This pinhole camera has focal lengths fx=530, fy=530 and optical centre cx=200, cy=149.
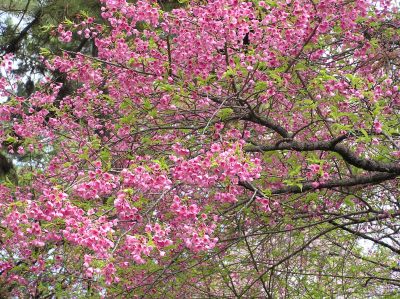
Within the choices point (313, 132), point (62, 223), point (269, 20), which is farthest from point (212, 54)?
point (62, 223)

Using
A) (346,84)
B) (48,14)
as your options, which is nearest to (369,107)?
(346,84)

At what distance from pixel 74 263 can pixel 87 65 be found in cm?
265

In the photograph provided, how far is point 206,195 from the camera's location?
528cm

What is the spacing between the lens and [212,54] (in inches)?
182

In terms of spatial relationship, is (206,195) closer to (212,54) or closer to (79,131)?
(212,54)

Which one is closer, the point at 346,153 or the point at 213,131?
the point at 346,153

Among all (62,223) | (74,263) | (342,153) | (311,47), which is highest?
(311,47)

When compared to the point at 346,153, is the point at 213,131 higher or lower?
lower

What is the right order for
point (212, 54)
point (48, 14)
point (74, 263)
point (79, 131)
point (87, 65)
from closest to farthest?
point (212, 54) < point (87, 65) < point (79, 131) < point (74, 263) < point (48, 14)

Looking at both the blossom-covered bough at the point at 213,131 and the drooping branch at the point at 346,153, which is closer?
the blossom-covered bough at the point at 213,131

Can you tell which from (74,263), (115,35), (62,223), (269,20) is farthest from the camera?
(74,263)

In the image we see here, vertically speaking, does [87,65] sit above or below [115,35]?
below

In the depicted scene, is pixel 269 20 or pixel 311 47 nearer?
pixel 269 20

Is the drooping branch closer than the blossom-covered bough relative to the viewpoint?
No
